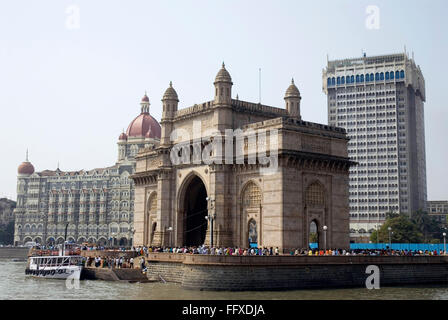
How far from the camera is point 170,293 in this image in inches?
1576

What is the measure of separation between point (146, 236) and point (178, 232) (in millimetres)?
9589

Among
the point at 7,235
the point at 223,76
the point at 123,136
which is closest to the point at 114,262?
the point at 223,76

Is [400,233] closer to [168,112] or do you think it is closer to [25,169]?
[168,112]

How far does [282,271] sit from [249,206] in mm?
10677

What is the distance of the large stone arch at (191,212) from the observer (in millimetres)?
58781

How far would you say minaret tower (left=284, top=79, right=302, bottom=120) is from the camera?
5844cm

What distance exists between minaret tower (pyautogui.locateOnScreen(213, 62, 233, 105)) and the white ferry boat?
20427 millimetres

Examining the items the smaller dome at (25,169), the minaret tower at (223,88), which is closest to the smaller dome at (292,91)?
the minaret tower at (223,88)

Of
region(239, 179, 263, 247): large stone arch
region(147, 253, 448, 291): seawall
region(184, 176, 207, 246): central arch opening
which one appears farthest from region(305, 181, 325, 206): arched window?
region(184, 176, 207, 246): central arch opening

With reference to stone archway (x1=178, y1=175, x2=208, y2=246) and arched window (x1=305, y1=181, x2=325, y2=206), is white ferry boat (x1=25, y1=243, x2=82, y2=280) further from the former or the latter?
arched window (x1=305, y1=181, x2=325, y2=206)

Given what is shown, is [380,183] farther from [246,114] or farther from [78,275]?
[78,275]

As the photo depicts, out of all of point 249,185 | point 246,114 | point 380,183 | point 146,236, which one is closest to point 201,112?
point 246,114

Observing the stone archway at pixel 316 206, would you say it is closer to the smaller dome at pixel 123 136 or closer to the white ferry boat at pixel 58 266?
the white ferry boat at pixel 58 266

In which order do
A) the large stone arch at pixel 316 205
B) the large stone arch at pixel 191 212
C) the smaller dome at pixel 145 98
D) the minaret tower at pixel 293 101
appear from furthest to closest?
1. the smaller dome at pixel 145 98
2. the large stone arch at pixel 191 212
3. the minaret tower at pixel 293 101
4. the large stone arch at pixel 316 205
